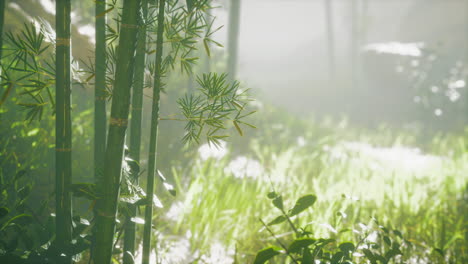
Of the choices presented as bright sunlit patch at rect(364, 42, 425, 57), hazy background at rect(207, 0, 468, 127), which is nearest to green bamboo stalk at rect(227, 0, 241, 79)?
hazy background at rect(207, 0, 468, 127)

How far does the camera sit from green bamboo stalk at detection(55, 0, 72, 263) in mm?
986

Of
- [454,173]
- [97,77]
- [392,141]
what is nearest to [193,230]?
[97,77]

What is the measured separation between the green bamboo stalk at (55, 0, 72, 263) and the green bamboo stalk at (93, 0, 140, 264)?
0.14 meters

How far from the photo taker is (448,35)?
14914 mm

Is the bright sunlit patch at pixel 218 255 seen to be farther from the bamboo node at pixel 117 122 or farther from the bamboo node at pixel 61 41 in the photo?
the bamboo node at pixel 61 41

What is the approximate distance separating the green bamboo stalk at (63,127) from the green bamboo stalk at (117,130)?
5.6 inches

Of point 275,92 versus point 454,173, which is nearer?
point 454,173

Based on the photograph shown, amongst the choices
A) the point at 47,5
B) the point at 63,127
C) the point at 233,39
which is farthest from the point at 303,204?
the point at 233,39

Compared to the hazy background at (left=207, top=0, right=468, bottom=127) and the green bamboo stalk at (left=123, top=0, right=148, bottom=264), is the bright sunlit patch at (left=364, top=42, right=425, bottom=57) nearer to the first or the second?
the hazy background at (left=207, top=0, right=468, bottom=127)

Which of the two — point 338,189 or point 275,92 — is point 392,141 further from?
point 275,92

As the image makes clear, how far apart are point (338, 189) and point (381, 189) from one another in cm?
47

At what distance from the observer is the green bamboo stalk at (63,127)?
3.23 ft

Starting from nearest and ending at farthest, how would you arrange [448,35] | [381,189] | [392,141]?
[381,189] < [392,141] < [448,35]

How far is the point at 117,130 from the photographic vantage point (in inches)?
37.6
